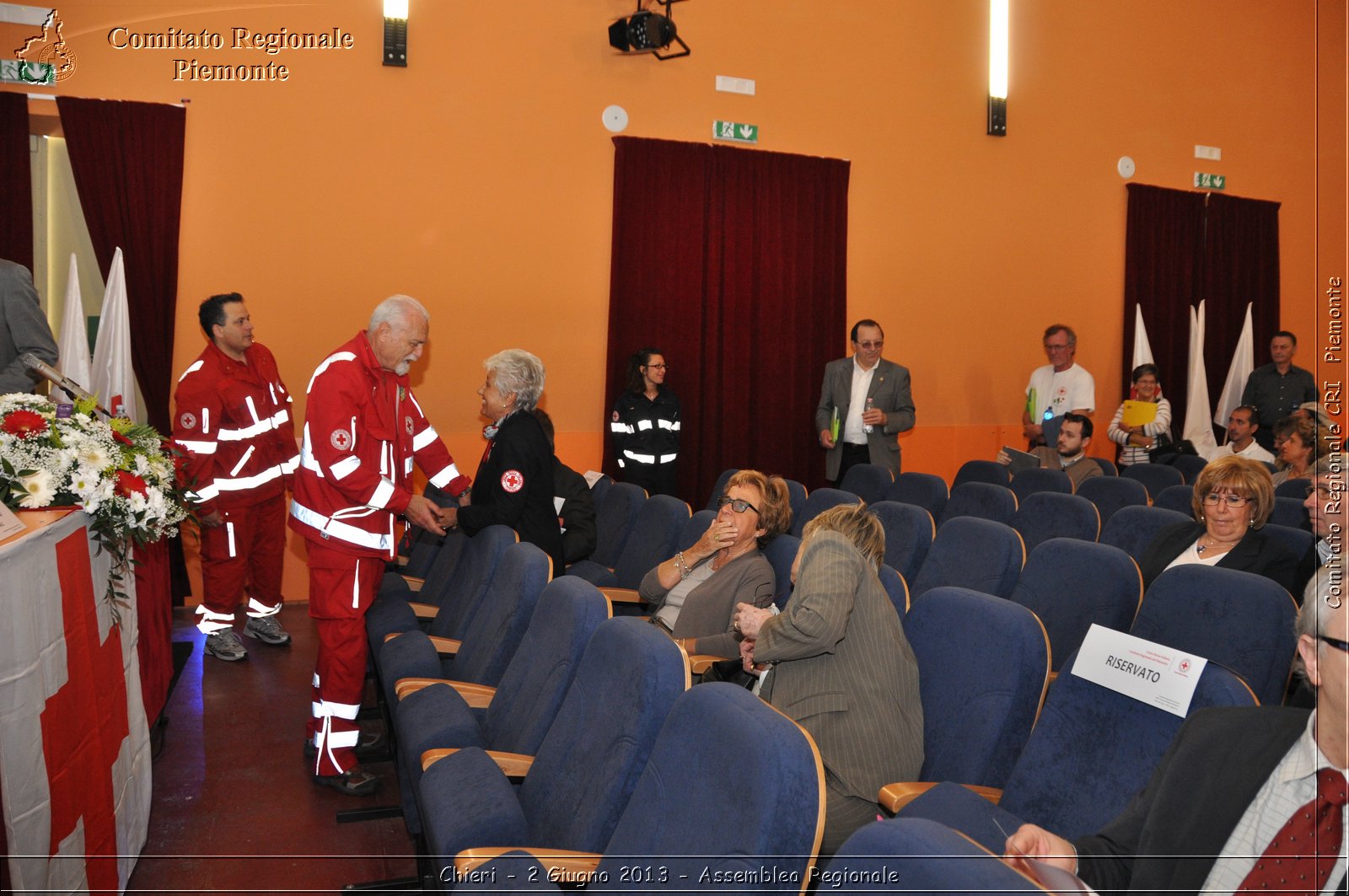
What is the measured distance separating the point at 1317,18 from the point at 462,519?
10.0 metres

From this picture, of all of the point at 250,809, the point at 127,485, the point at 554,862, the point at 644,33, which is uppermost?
the point at 644,33

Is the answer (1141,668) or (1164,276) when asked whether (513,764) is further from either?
(1164,276)

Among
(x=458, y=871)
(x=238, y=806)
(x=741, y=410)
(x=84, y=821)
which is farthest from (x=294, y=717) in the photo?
(x=741, y=410)

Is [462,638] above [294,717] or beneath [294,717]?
above

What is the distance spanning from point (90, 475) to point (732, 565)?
5.77 feet

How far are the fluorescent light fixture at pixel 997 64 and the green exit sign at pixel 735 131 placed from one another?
2.09m

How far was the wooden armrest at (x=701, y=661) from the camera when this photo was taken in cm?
281

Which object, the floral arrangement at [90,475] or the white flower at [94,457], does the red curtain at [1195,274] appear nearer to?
the floral arrangement at [90,475]

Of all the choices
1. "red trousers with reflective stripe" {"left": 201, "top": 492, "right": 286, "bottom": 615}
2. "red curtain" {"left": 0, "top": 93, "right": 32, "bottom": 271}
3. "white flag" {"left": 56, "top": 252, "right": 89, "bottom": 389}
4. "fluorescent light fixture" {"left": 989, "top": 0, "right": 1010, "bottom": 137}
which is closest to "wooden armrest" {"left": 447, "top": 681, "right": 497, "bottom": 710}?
"red trousers with reflective stripe" {"left": 201, "top": 492, "right": 286, "bottom": 615}

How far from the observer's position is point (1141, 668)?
182 cm

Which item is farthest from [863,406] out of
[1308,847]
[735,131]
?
[1308,847]

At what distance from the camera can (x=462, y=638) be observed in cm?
320

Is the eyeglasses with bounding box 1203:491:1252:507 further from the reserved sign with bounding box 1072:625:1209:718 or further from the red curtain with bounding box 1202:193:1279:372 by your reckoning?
the red curtain with bounding box 1202:193:1279:372

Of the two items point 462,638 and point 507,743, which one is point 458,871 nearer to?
point 507,743
